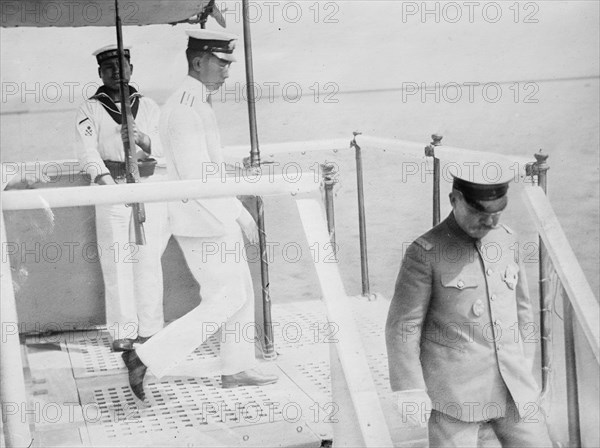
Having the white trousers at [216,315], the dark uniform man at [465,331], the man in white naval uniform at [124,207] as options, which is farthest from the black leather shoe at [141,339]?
the dark uniform man at [465,331]

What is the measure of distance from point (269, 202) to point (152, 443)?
106cm

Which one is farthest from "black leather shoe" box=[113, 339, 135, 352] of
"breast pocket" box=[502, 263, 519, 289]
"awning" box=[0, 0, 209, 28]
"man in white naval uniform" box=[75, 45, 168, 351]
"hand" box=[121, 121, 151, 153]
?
"breast pocket" box=[502, 263, 519, 289]

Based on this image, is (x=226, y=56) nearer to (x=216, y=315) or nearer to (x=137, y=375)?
(x=216, y=315)

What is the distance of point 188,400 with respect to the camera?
303 cm

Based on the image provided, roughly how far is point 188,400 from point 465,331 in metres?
1.02

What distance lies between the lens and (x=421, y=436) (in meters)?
3.00

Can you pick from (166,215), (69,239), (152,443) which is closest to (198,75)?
(166,215)

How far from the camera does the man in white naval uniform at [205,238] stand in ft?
9.65

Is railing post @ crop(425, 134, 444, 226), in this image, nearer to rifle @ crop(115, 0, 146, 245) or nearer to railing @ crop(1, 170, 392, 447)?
railing @ crop(1, 170, 392, 447)

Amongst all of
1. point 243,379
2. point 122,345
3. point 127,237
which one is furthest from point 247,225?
point 122,345

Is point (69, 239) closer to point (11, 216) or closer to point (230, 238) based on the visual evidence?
point (11, 216)

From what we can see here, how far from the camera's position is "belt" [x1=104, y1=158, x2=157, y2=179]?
3066 mm

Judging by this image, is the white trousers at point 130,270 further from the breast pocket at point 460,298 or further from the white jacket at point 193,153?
the breast pocket at point 460,298

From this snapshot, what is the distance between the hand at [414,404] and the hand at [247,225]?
789 mm
